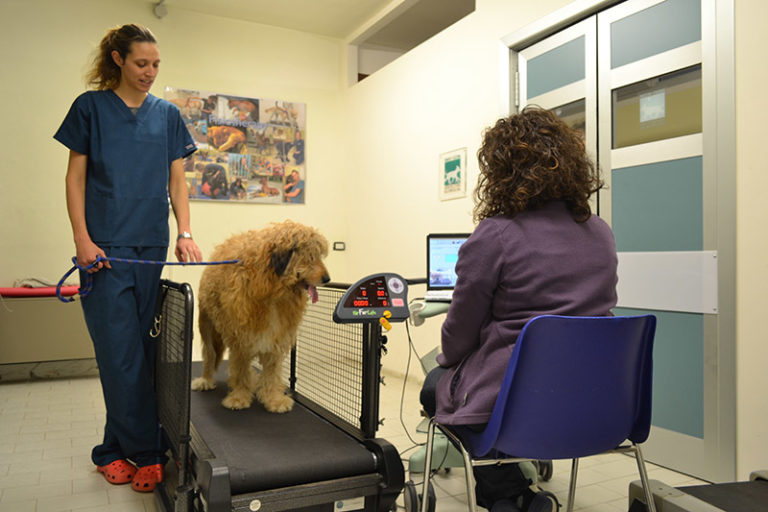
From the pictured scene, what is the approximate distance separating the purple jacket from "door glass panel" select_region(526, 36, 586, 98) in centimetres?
204

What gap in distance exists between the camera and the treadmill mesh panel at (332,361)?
2211mm

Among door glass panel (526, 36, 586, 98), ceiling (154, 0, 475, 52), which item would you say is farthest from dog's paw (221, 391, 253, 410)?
ceiling (154, 0, 475, 52)

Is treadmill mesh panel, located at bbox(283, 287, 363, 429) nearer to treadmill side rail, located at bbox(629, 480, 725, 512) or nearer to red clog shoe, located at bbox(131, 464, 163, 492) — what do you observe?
red clog shoe, located at bbox(131, 464, 163, 492)

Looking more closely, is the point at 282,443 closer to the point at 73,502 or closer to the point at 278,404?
the point at 278,404

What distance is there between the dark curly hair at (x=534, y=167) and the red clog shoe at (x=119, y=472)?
187 centimetres

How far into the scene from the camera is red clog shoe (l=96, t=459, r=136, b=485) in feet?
7.72

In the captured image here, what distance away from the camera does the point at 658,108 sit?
2.78m

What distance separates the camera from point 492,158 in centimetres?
158

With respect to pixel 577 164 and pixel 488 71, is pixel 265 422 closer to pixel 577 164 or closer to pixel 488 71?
pixel 577 164

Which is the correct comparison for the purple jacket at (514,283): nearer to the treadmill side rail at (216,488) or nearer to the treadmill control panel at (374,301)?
the treadmill control panel at (374,301)

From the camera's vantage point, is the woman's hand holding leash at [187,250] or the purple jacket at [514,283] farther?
the woman's hand holding leash at [187,250]

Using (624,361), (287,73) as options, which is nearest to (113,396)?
(624,361)

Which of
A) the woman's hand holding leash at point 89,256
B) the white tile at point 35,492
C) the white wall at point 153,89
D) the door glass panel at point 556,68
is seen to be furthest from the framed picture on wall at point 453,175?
the white tile at point 35,492

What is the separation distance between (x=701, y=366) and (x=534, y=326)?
1717 millimetres
